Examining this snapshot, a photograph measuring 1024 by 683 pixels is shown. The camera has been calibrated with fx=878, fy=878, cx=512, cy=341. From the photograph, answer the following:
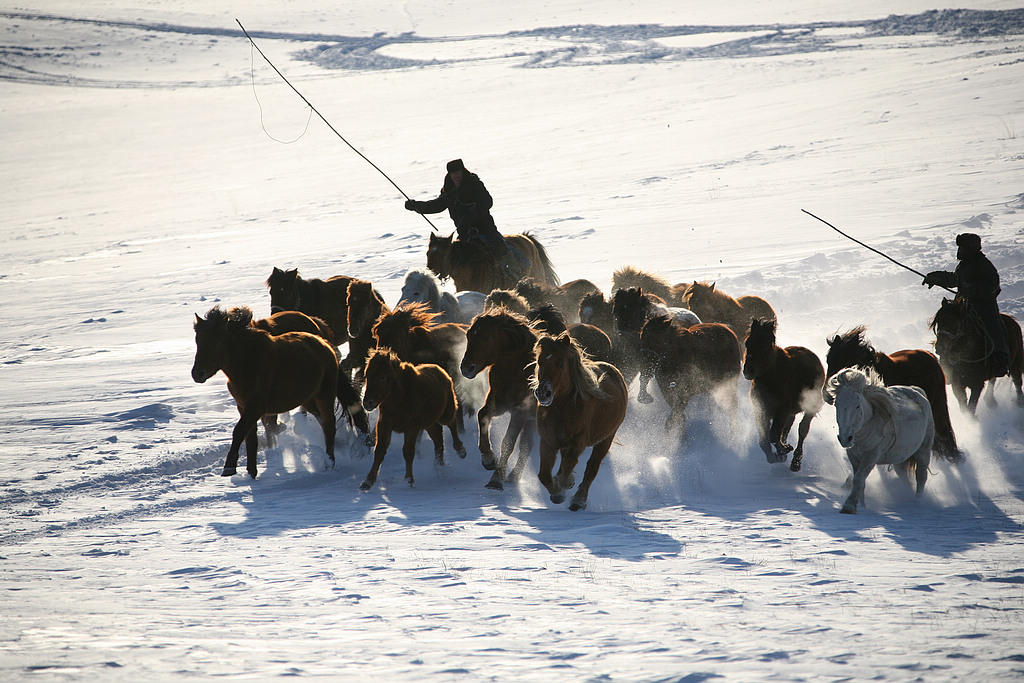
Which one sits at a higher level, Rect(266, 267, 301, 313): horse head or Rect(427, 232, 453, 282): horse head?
Rect(427, 232, 453, 282): horse head

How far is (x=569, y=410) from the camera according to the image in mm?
7219

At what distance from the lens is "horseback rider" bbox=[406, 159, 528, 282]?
12344 mm

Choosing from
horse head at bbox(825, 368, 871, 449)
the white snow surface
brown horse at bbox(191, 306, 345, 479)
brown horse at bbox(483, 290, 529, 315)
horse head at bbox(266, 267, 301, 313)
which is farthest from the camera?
horse head at bbox(266, 267, 301, 313)

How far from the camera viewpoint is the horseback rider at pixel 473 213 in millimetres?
12344

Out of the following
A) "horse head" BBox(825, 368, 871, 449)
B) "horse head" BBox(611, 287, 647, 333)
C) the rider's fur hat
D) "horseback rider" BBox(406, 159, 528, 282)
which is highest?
"horseback rider" BBox(406, 159, 528, 282)

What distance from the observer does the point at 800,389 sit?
822 centimetres

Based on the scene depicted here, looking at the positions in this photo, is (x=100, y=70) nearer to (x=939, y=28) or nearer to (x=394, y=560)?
(x=939, y=28)

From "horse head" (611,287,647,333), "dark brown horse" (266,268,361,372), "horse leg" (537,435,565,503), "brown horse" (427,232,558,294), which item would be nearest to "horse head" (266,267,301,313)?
"dark brown horse" (266,268,361,372)

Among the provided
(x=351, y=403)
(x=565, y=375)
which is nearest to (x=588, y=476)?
(x=565, y=375)

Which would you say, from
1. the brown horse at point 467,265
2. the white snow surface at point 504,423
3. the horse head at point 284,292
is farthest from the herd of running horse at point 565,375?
the brown horse at point 467,265

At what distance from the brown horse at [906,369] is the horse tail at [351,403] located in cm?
467

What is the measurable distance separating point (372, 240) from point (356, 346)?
39.5ft

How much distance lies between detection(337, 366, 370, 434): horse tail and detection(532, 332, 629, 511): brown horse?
2621mm

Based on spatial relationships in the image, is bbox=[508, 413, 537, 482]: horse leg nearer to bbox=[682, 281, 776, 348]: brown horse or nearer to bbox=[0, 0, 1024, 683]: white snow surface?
bbox=[0, 0, 1024, 683]: white snow surface
